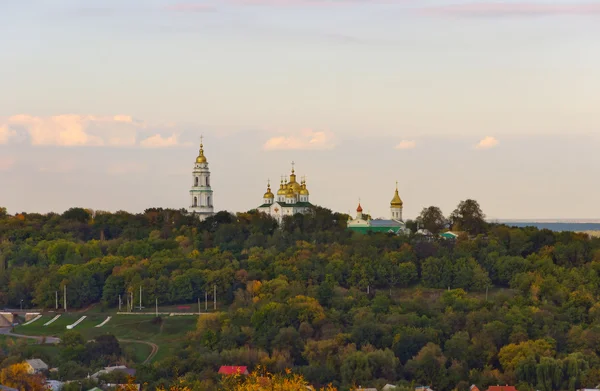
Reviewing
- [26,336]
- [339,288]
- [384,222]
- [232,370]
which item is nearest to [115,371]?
[232,370]

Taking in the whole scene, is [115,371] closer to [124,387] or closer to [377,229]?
[124,387]

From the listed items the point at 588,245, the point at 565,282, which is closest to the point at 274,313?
the point at 565,282

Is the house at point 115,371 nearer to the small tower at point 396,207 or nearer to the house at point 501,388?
the house at point 501,388

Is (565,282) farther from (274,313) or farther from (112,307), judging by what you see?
(112,307)

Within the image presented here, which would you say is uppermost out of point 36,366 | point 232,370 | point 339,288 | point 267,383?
point 339,288

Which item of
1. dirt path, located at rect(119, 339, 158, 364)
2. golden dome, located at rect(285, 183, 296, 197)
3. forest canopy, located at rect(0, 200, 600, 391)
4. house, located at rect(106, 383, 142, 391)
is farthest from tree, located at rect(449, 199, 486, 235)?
house, located at rect(106, 383, 142, 391)
